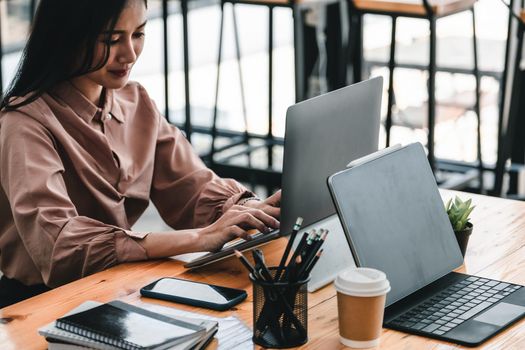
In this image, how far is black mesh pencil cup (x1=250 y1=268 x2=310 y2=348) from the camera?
4.78ft

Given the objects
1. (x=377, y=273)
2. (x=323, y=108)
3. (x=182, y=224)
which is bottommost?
(x=182, y=224)

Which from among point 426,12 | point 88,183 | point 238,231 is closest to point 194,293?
point 238,231

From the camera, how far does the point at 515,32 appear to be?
3.70 meters

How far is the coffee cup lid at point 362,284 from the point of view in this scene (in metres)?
1.42

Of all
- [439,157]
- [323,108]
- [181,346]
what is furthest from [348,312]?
[439,157]

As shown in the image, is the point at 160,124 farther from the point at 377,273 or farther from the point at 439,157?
the point at 439,157

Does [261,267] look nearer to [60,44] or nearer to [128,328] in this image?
[128,328]

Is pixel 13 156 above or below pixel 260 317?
above

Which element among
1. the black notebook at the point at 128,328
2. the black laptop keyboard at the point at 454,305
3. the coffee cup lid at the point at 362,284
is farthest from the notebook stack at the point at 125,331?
the black laptop keyboard at the point at 454,305

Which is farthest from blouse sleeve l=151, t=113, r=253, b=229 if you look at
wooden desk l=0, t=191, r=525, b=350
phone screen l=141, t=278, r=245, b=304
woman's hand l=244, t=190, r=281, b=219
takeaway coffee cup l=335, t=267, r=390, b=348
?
takeaway coffee cup l=335, t=267, r=390, b=348

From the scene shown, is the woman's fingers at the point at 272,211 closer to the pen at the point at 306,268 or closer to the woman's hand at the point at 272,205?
the woman's hand at the point at 272,205

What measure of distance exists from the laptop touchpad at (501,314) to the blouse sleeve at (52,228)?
0.65 m

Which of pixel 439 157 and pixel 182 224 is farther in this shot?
pixel 439 157

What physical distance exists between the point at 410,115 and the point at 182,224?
227 cm
